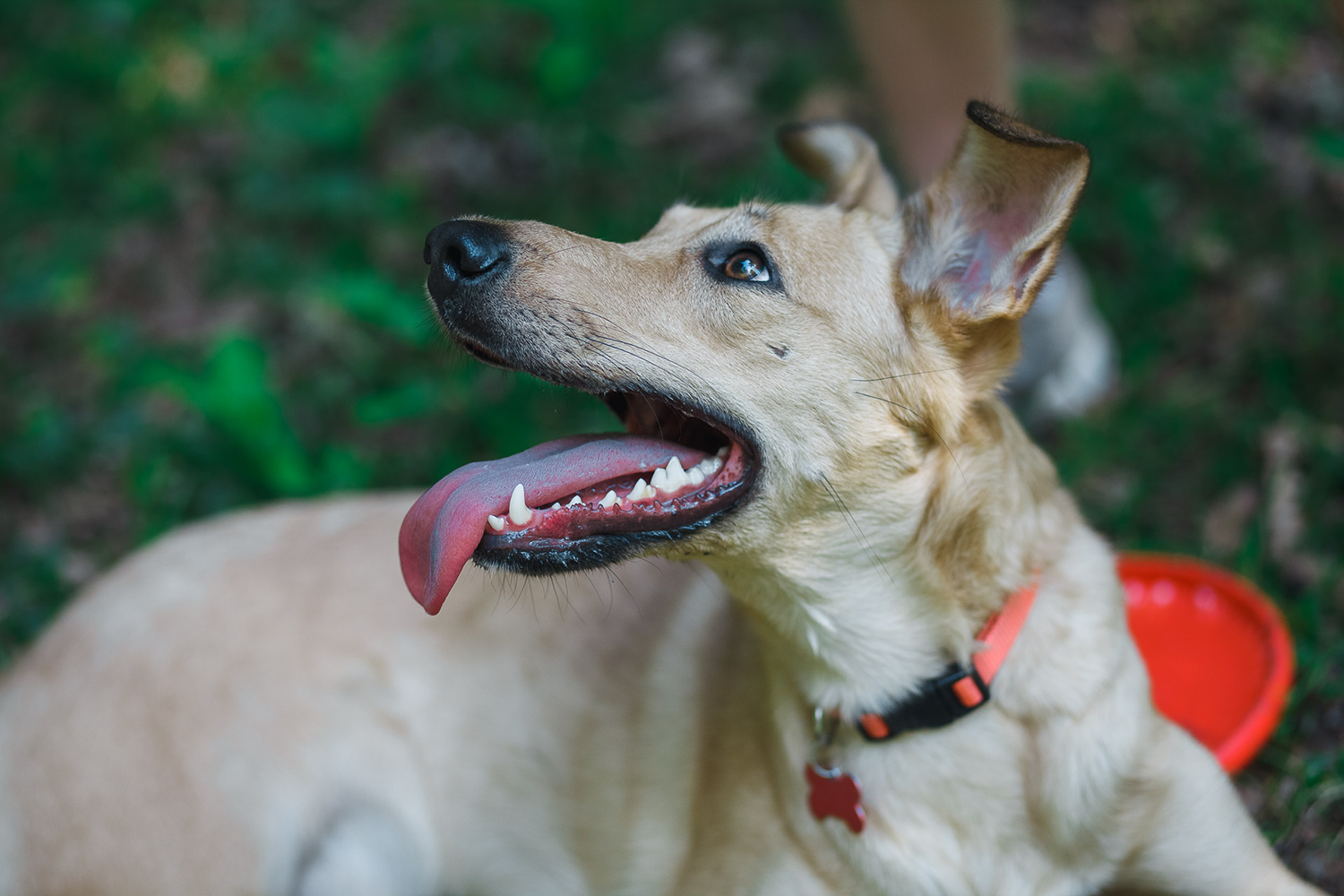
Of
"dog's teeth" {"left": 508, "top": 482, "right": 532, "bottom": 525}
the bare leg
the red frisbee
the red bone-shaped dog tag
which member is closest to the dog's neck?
the red bone-shaped dog tag

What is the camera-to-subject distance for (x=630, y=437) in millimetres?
2387

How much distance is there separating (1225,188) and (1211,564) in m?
2.26

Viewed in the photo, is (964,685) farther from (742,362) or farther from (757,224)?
(757,224)

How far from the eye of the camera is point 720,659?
9.58 feet

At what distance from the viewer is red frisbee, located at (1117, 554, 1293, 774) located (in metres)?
3.05

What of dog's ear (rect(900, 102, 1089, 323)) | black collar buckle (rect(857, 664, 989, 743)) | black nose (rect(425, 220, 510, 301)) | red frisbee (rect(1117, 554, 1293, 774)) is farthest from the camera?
red frisbee (rect(1117, 554, 1293, 774))

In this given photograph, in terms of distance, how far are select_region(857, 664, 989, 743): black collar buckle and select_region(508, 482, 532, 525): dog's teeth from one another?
0.86 meters

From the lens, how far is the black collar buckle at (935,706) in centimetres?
235

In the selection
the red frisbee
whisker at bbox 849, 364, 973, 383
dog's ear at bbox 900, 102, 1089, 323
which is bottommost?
the red frisbee

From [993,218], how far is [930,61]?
80.9 inches

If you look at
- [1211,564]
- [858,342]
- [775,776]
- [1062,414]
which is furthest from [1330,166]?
[775,776]

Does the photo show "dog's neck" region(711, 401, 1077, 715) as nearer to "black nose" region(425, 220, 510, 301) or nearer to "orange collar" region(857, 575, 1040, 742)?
"orange collar" region(857, 575, 1040, 742)

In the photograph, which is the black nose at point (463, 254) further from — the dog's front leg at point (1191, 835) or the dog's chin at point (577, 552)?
the dog's front leg at point (1191, 835)

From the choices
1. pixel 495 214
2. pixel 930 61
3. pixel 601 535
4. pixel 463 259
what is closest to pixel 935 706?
pixel 601 535
